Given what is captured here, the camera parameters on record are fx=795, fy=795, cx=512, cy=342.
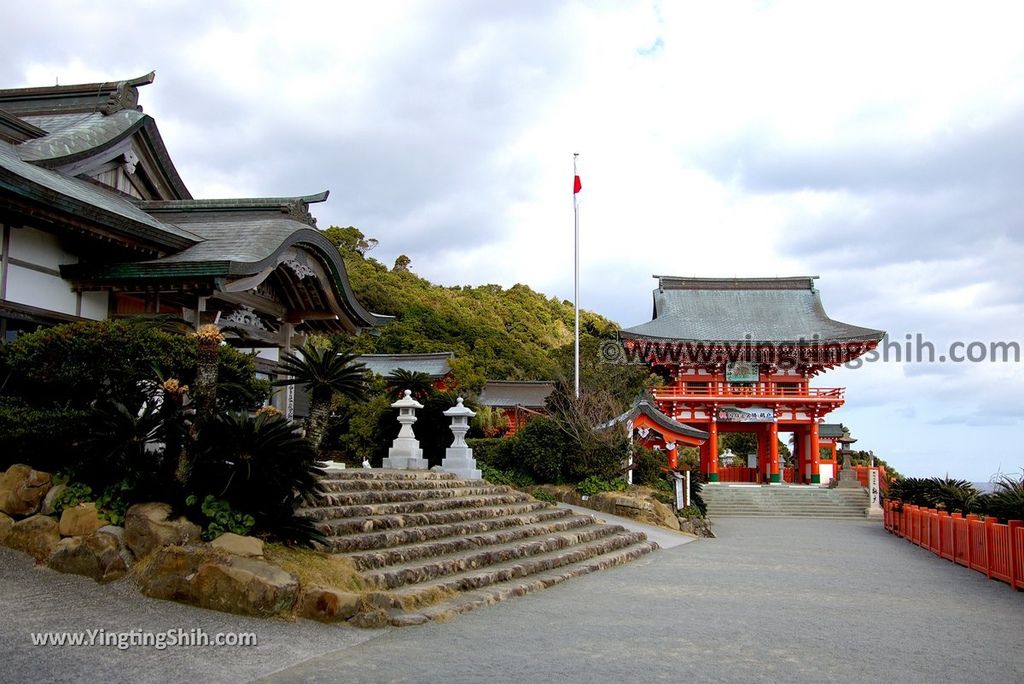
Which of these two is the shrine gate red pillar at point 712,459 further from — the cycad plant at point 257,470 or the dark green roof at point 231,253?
the cycad plant at point 257,470

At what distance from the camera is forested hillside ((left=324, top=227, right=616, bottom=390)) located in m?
46.7

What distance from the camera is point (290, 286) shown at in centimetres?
1534

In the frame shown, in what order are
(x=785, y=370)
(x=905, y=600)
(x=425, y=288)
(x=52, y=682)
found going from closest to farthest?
1. (x=52, y=682)
2. (x=905, y=600)
3. (x=785, y=370)
4. (x=425, y=288)

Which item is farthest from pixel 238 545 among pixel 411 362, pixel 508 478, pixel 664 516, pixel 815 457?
pixel 411 362

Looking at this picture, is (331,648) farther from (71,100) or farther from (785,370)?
(785,370)

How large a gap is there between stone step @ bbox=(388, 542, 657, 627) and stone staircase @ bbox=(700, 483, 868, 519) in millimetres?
15492

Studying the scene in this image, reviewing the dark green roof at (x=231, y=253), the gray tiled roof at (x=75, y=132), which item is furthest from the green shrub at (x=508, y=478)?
the gray tiled roof at (x=75, y=132)

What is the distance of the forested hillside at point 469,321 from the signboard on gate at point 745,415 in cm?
773

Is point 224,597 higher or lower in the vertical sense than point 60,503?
lower

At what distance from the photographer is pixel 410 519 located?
1020 cm

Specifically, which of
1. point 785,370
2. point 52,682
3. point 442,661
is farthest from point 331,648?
point 785,370

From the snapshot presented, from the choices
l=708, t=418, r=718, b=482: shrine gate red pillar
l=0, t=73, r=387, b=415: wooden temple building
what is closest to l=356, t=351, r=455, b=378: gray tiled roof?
l=708, t=418, r=718, b=482: shrine gate red pillar

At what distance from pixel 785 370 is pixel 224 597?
3205cm

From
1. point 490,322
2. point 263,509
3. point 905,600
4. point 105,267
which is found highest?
point 490,322
